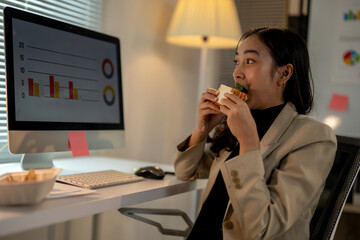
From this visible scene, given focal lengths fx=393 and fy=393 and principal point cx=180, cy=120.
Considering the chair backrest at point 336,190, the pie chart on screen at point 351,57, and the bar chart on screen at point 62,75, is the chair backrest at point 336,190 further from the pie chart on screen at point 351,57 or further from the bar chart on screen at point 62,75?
the pie chart on screen at point 351,57

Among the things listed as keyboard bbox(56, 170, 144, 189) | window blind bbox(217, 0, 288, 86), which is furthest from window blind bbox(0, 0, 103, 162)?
window blind bbox(217, 0, 288, 86)

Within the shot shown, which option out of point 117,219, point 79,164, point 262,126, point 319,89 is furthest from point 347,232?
point 79,164

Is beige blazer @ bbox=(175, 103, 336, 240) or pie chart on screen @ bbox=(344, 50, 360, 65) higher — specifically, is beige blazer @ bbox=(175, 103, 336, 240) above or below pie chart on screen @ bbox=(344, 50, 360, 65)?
below

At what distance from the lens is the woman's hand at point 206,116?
123 cm

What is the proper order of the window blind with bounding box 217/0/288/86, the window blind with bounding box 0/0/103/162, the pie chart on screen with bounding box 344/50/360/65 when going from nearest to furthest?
1. the window blind with bounding box 0/0/103/162
2. the pie chart on screen with bounding box 344/50/360/65
3. the window blind with bounding box 217/0/288/86

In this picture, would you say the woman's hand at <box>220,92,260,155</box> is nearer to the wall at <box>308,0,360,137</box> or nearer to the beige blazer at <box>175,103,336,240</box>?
the beige blazer at <box>175,103,336,240</box>

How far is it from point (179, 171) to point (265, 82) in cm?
41

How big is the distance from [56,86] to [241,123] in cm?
62

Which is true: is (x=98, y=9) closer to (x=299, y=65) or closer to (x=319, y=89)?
(x=299, y=65)

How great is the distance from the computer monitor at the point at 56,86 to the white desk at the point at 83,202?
0.14 m

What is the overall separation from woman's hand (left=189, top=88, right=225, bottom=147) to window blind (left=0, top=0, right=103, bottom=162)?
0.76 metres

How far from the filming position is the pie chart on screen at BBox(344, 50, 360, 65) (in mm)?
2588

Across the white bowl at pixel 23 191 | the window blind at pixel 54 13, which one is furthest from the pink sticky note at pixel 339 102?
the white bowl at pixel 23 191

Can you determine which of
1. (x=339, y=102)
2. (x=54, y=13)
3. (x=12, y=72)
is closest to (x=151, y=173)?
(x=12, y=72)
